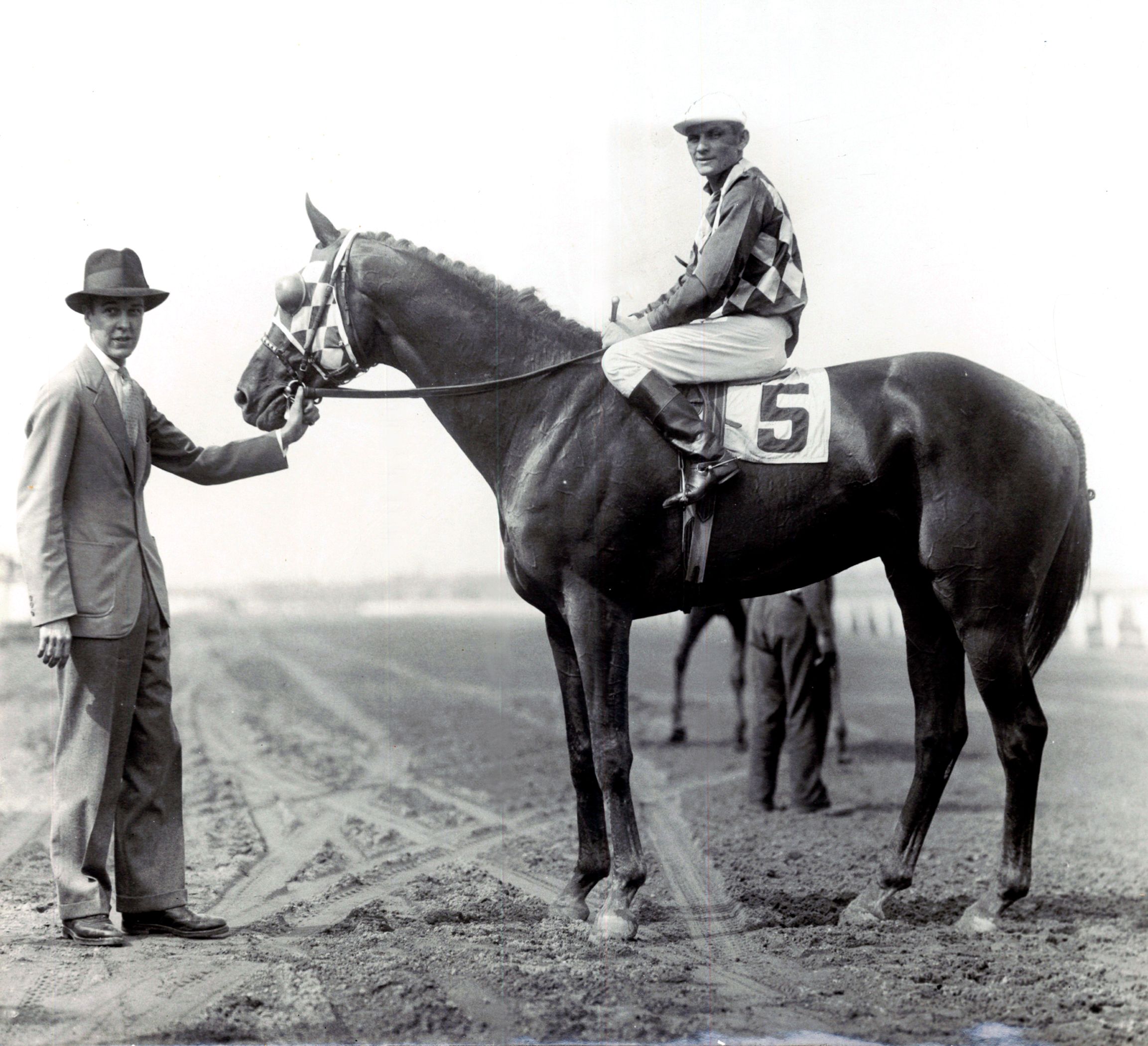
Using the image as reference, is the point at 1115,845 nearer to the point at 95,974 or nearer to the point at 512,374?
the point at 512,374

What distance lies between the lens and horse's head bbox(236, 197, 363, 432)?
561cm

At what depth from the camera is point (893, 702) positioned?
1670 centimetres

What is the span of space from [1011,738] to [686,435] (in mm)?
1922

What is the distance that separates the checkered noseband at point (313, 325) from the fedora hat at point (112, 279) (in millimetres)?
501

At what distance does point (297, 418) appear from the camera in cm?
572

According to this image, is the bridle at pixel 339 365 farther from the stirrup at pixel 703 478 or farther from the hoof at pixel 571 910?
the hoof at pixel 571 910

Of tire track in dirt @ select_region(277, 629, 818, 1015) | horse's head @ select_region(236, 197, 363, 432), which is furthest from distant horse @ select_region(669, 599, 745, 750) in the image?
horse's head @ select_region(236, 197, 363, 432)

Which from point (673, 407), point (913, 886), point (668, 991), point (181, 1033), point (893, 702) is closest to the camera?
point (181, 1033)

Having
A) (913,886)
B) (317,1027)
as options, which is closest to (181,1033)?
(317,1027)

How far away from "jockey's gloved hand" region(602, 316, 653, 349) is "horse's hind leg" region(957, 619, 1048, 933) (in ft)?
6.18

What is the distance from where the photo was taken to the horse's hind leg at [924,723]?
5898 mm

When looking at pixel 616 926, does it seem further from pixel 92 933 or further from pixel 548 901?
pixel 92 933

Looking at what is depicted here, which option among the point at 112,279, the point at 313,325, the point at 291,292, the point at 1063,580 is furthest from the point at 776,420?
the point at 112,279

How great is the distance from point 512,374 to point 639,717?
388 inches
